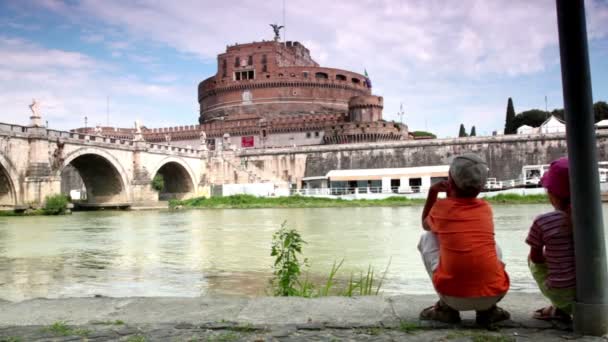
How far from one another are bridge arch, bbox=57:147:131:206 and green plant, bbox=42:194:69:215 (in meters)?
6.91

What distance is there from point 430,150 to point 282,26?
3888 cm

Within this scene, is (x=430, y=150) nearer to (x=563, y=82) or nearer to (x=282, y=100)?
(x=282, y=100)

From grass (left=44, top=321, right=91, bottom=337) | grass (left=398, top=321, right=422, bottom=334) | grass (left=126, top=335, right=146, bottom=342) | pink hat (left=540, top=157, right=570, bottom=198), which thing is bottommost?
grass (left=398, top=321, right=422, bottom=334)

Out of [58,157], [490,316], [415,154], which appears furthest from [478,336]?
[415,154]

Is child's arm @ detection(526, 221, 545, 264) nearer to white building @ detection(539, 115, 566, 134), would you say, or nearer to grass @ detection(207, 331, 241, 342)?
grass @ detection(207, 331, 241, 342)

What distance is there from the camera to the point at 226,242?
48.8 feet

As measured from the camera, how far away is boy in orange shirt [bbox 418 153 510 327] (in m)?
3.30

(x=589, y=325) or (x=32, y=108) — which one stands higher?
(x=32, y=108)

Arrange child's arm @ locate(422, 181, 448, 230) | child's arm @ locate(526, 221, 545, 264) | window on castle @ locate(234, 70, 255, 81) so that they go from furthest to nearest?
window on castle @ locate(234, 70, 255, 81) < child's arm @ locate(422, 181, 448, 230) < child's arm @ locate(526, 221, 545, 264)

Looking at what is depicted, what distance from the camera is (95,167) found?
131 feet

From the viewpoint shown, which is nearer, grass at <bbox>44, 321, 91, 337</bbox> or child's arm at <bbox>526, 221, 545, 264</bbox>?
grass at <bbox>44, 321, 91, 337</bbox>

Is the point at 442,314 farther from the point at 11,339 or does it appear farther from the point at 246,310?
the point at 11,339

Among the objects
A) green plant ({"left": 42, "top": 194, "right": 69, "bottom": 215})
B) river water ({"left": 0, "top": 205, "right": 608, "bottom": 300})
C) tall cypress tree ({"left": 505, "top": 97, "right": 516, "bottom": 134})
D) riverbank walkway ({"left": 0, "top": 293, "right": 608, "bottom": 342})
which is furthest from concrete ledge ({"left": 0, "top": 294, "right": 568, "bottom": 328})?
tall cypress tree ({"left": 505, "top": 97, "right": 516, "bottom": 134})

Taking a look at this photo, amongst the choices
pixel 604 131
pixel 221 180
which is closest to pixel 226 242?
pixel 221 180
